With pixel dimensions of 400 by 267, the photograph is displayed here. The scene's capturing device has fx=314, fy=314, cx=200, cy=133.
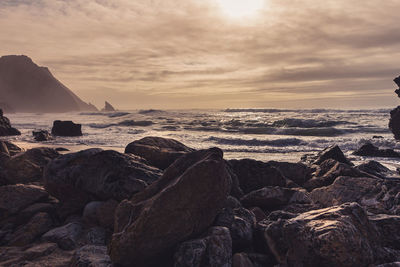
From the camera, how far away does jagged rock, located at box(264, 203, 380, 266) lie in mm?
2811

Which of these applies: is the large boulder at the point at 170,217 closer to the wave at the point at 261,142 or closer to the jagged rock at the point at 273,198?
the jagged rock at the point at 273,198

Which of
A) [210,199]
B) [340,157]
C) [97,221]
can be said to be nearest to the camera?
[210,199]

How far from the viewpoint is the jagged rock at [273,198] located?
5.45 m

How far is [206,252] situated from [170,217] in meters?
0.52

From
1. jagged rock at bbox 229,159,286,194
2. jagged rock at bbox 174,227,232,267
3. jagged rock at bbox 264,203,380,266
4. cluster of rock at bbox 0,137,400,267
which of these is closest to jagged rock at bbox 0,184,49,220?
cluster of rock at bbox 0,137,400,267

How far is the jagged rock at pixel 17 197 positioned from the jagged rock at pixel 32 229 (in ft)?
1.56

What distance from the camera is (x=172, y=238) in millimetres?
3334

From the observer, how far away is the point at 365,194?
535 cm

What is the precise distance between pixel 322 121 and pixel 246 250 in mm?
38908

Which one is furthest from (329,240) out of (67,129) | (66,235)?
(67,129)

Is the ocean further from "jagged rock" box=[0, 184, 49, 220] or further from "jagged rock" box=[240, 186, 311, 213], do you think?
"jagged rock" box=[0, 184, 49, 220]

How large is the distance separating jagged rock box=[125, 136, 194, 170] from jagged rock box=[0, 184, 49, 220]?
1.97m

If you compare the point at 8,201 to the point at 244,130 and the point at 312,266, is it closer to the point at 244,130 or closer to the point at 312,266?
the point at 312,266

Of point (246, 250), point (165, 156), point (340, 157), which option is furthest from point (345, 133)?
point (246, 250)
